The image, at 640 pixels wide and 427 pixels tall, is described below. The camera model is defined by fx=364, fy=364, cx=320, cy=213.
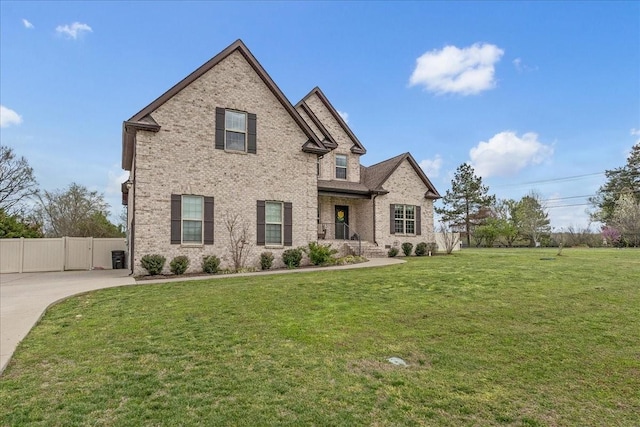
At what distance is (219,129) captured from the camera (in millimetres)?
15008

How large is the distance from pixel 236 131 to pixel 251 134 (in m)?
0.64

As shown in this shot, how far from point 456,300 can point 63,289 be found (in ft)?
35.5

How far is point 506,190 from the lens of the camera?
5075 centimetres

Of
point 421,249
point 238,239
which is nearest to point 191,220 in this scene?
point 238,239

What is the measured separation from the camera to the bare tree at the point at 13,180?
26.6 metres

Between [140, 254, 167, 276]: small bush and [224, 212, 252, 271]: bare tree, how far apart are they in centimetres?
273

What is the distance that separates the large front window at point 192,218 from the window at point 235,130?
262cm

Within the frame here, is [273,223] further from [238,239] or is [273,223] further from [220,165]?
[220,165]

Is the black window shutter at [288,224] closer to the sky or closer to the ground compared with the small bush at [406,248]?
closer to the sky

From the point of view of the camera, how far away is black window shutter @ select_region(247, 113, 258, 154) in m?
15.6

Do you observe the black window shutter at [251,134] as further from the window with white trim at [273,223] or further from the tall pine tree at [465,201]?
the tall pine tree at [465,201]

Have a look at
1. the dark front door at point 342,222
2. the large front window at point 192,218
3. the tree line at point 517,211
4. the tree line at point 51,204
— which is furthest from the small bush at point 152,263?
the tree line at point 517,211

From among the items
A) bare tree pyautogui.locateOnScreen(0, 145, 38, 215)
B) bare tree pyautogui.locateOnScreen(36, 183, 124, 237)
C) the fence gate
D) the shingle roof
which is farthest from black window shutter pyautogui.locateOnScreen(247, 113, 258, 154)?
bare tree pyautogui.locateOnScreen(0, 145, 38, 215)

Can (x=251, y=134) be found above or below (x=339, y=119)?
below
